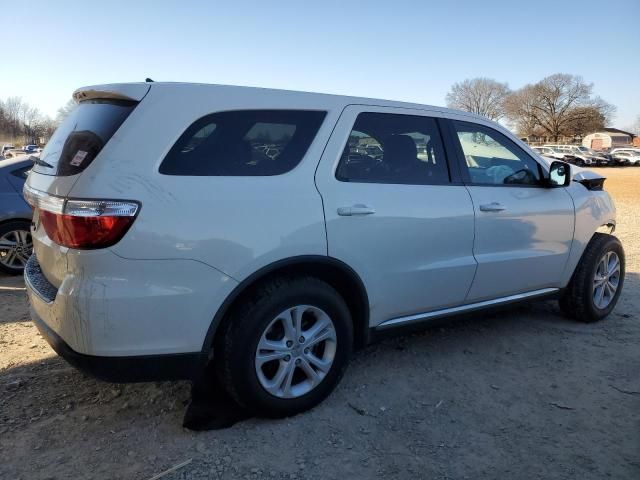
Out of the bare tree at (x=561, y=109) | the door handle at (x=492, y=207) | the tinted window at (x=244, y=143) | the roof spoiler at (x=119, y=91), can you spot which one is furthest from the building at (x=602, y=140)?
the roof spoiler at (x=119, y=91)

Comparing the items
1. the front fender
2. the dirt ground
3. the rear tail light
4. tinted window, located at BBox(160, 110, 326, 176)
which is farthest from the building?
the rear tail light

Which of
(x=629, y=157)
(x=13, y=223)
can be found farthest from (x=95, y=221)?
(x=629, y=157)

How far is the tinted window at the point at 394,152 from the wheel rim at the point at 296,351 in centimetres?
83

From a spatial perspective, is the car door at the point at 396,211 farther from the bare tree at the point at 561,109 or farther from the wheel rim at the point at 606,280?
the bare tree at the point at 561,109

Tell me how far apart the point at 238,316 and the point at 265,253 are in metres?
0.35

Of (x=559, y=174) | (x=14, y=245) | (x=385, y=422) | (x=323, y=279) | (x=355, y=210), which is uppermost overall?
(x=559, y=174)

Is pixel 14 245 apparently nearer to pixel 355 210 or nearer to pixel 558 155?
pixel 355 210

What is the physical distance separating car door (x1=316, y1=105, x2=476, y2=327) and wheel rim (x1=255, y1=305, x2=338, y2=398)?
35cm

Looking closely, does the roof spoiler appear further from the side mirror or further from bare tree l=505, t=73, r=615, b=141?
bare tree l=505, t=73, r=615, b=141

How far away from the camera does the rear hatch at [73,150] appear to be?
2.54 m

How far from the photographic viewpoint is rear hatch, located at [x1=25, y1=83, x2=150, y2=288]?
254 cm

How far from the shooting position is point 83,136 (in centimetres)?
269

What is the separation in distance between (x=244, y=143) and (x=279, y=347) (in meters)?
1.10

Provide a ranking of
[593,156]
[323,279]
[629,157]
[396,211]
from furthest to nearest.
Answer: [629,157] < [593,156] < [396,211] < [323,279]
